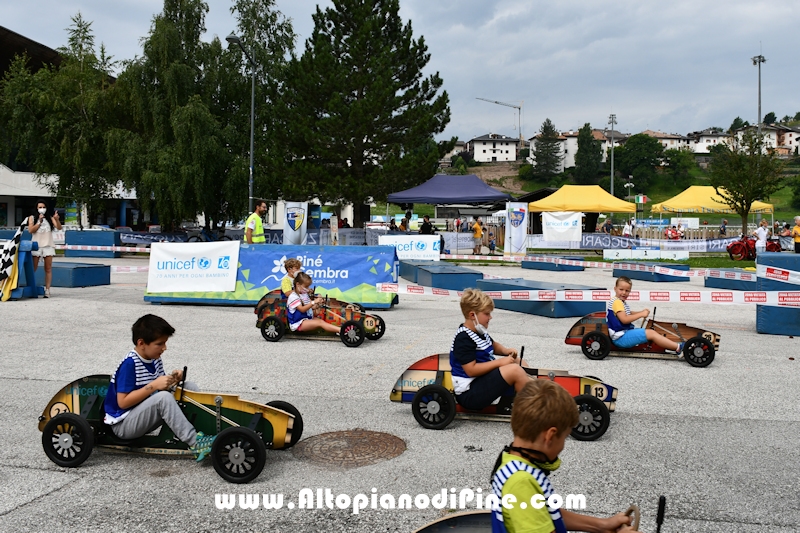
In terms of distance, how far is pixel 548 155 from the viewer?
6107 inches

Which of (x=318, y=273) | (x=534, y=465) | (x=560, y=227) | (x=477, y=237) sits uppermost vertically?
(x=560, y=227)

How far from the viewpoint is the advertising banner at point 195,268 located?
14.5 metres

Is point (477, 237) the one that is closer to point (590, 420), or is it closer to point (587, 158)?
point (590, 420)

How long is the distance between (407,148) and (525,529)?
1389 inches

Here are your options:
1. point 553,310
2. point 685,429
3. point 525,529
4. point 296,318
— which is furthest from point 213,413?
point 553,310

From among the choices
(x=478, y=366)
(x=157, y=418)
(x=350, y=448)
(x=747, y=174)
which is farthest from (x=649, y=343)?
(x=747, y=174)

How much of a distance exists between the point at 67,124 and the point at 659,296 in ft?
98.5

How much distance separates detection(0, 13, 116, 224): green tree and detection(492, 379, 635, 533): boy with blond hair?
33855 millimetres

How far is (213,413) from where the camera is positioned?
5039 millimetres

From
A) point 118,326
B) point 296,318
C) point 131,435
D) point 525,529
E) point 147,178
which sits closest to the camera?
point 525,529

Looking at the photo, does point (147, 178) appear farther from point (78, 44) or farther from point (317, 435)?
point (317, 435)

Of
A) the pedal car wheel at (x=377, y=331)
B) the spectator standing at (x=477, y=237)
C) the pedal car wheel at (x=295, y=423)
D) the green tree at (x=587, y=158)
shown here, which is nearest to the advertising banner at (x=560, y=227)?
the spectator standing at (x=477, y=237)

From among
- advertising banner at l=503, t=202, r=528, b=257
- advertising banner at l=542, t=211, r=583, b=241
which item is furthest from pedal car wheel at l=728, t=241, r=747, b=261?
advertising banner at l=503, t=202, r=528, b=257

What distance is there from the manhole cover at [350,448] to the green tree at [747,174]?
3583cm
